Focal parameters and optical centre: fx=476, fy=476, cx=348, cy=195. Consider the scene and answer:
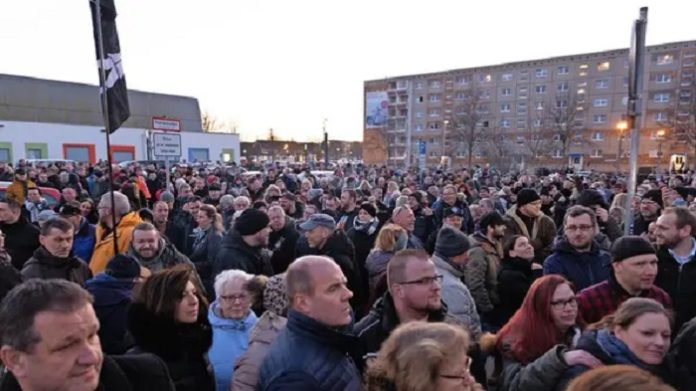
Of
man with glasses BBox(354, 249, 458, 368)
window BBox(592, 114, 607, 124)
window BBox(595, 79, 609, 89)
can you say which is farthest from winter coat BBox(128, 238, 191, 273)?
window BBox(595, 79, 609, 89)

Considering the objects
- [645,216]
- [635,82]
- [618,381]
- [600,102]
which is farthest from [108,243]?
[600,102]

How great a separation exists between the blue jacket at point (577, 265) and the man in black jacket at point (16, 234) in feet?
18.4

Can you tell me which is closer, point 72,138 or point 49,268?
point 49,268

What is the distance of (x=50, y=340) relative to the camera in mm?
1611

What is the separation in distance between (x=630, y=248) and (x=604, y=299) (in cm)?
41

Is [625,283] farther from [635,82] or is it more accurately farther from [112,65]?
[112,65]

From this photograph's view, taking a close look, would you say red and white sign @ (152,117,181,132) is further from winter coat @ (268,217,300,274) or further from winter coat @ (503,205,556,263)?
winter coat @ (503,205,556,263)

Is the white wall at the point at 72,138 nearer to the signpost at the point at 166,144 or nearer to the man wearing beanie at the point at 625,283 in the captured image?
the signpost at the point at 166,144

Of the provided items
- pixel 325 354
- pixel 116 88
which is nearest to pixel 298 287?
pixel 325 354

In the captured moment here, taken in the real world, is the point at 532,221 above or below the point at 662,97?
below

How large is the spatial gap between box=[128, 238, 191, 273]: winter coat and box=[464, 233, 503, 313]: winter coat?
9.38ft

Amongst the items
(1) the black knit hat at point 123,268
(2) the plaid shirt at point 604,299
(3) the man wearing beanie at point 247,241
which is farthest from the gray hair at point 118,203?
(2) the plaid shirt at point 604,299

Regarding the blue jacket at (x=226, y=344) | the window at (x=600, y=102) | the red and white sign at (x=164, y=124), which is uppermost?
the window at (x=600, y=102)

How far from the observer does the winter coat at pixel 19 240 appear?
17.8 feet
